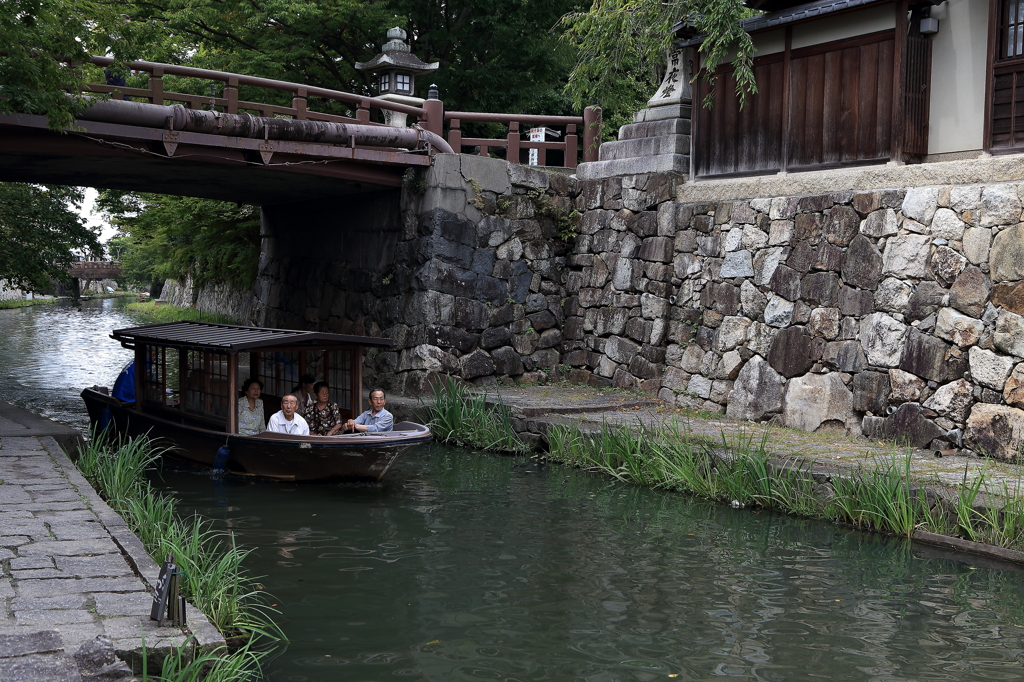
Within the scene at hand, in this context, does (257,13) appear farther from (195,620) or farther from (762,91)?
(195,620)

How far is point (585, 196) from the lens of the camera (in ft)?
57.2

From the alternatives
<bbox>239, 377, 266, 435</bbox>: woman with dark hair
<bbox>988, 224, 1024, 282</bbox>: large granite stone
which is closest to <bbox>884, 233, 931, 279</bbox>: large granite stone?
<bbox>988, 224, 1024, 282</bbox>: large granite stone

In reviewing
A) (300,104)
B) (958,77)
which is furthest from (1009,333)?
(300,104)

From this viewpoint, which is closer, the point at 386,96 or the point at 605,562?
the point at 605,562

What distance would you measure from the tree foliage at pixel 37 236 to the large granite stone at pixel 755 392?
14020 mm

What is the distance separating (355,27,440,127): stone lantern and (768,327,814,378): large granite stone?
316 inches

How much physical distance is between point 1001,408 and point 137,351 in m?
11.2

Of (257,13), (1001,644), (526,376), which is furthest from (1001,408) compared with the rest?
(257,13)

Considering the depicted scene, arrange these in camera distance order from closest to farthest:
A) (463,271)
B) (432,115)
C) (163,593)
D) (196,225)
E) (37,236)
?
(163,593) < (463,271) < (432,115) < (37,236) < (196,225)

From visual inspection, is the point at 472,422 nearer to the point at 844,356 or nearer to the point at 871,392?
the point at 844,356

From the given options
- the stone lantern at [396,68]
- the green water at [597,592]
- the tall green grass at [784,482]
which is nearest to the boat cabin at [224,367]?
the green water at [597,592]

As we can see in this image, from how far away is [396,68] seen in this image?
18.0 m

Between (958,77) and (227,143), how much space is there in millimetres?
9931

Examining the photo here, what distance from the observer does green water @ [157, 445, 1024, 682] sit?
632cm
